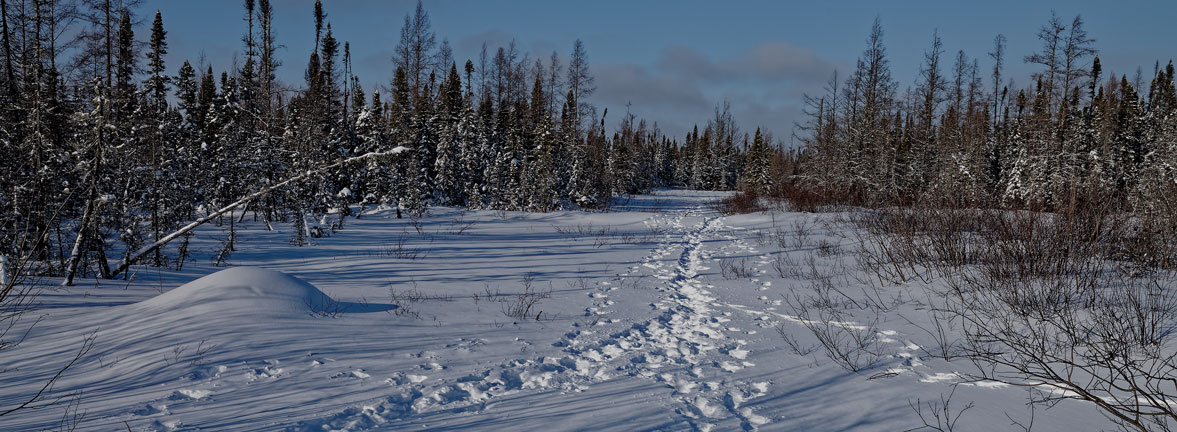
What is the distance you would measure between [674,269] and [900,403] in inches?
252

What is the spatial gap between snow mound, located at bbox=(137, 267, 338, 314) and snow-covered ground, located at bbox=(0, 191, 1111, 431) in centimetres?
2

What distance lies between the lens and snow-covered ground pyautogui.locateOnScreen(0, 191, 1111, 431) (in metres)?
3.19

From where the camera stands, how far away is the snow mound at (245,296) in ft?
15.8

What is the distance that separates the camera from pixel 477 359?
4.36 metres

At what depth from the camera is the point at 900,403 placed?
3.56 metres

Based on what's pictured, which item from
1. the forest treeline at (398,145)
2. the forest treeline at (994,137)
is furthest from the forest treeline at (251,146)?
the forest treeline at (994,137)

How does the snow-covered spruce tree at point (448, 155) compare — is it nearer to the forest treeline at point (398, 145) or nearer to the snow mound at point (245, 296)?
the forest treeline at point (398, 145)

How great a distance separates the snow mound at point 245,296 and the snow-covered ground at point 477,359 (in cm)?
2

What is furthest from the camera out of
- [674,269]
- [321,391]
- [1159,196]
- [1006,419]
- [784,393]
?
[674,269]

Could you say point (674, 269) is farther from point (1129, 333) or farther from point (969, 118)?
point (969, 118)

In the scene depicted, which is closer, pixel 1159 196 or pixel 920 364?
pixel 920 364

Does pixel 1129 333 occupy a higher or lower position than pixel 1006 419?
higher

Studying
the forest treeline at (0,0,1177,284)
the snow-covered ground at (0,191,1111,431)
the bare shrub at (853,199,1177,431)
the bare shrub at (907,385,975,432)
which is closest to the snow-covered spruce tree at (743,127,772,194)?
the forest treeline at (0,0,1177,284)

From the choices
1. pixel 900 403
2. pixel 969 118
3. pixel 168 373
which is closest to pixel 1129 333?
pixel 900 403
